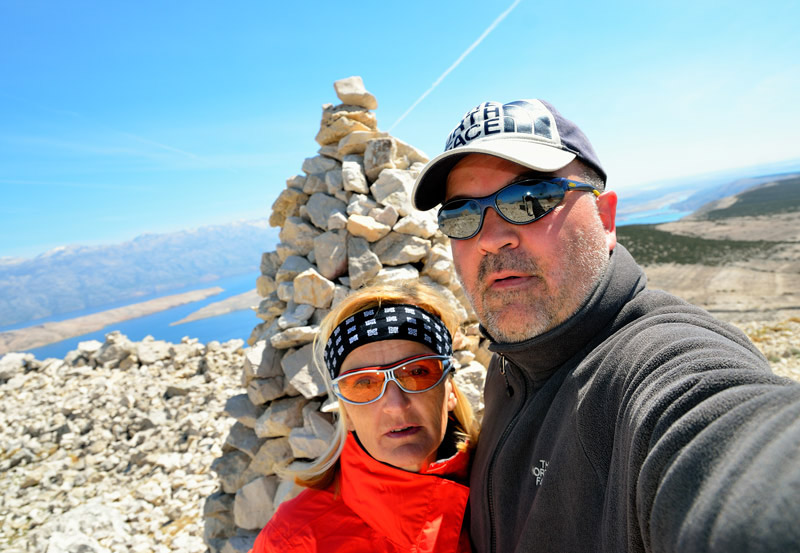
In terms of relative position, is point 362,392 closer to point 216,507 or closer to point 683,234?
point 216,507

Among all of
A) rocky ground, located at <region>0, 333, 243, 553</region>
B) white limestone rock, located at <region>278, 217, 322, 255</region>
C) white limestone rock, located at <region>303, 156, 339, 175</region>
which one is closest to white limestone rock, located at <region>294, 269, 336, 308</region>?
white limestone rock, located at <region>278, 217, 322, 255</region>

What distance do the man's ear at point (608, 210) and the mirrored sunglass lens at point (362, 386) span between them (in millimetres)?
1441

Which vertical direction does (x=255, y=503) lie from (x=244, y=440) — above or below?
below

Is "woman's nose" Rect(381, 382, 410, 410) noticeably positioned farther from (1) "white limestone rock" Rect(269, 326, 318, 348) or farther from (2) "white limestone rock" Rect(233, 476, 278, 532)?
(2) "white limestone rock" Rect(233, 476, 278, 532)

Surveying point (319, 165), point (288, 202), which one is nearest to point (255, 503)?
point (288, 202)

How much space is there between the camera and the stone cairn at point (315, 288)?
15.3 ft

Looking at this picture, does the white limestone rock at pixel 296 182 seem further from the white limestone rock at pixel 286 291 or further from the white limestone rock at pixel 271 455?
the white limestone rock at pixel 271 455

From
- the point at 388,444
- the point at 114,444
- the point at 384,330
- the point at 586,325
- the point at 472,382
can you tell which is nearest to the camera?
the point at 586,325

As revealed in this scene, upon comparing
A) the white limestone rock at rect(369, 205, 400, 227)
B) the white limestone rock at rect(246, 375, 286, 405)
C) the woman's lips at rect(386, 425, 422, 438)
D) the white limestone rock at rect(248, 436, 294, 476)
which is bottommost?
the white limestone rock at rect(248, 436, 294, 476)

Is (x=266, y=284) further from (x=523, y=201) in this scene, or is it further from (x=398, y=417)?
(x=523, y=201)

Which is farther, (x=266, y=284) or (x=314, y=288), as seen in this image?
(x=266, y=284)

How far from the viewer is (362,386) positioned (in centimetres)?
230

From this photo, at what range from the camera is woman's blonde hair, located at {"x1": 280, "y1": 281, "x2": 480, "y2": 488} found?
7.66 ft

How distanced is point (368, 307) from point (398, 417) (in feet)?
2.21
